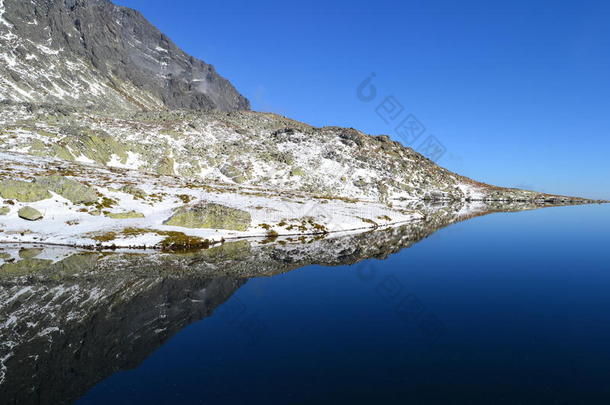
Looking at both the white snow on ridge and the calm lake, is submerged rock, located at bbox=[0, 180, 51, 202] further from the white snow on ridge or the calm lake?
the calm lake

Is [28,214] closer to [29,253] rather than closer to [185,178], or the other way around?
[29,253]

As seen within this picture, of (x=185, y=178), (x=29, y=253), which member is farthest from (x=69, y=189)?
(x=185, y=178)

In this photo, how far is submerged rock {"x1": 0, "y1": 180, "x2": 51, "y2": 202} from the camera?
1940 inches

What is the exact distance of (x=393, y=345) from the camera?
18.5 metres

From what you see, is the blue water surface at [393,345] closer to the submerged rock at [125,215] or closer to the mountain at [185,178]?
the mountain at [185,178]

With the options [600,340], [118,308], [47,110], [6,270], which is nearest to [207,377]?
[118,308]

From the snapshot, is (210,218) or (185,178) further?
(185,178)

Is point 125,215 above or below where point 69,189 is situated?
below

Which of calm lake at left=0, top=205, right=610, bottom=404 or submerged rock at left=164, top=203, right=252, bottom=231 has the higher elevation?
submerged rock at left=164, top=203, right=252, bottom=231

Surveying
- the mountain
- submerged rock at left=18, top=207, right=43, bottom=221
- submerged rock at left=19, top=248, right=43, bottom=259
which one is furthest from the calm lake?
the mountain

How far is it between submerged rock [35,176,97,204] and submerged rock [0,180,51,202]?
146 cm

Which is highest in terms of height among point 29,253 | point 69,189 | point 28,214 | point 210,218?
point 69,189

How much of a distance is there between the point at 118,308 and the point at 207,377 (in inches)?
440

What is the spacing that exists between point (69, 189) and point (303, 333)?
5072 cm
